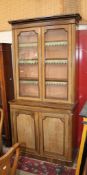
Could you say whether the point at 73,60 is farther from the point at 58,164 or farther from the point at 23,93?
the point at 58,164

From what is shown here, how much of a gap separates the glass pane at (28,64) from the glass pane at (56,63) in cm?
18

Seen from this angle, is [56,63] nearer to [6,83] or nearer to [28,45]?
[28,45]

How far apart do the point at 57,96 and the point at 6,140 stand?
126cm

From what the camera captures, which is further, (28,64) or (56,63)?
(28,64)

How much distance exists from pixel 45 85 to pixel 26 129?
74 cm

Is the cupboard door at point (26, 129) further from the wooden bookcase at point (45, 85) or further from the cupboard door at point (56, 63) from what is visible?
the cupboard door at point (56, 63)

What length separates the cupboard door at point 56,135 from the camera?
8.14 ft

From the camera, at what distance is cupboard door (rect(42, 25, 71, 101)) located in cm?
250

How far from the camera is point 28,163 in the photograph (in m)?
2.67

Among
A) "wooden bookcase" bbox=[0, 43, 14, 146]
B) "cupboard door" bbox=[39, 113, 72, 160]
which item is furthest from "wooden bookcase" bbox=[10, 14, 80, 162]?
"wooden bookcase" bbox=[0, 43, 14, 146]

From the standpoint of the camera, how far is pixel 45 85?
105 inches

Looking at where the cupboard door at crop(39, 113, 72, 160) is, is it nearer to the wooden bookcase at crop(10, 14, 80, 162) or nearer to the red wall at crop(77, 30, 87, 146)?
the wooden bookcase at crop(10, 14, 80, 162)

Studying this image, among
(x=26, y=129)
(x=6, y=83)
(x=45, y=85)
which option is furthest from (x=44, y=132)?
(x=6, y=83)

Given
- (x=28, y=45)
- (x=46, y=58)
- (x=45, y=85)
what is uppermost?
(x=28, y=45)
